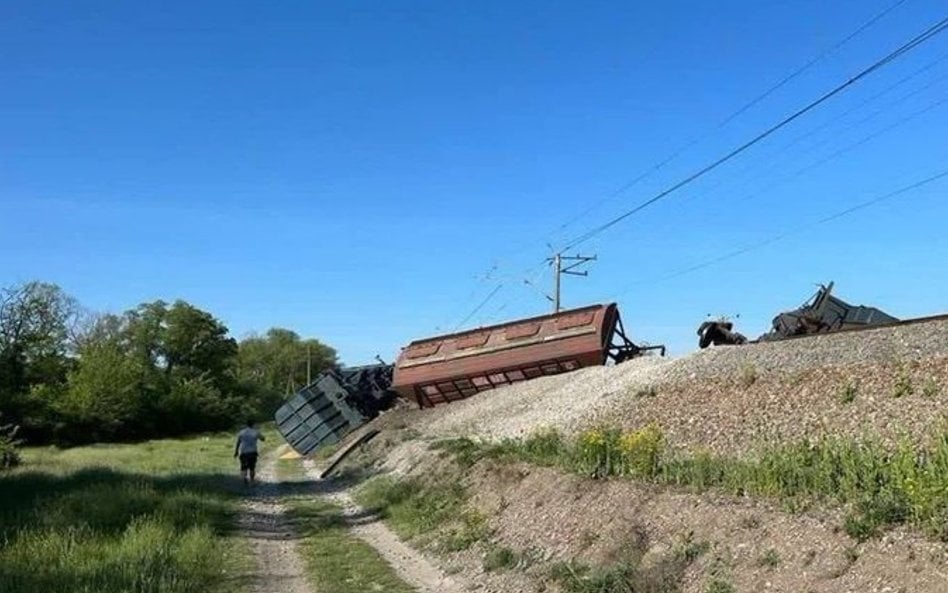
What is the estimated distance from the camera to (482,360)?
34.0m

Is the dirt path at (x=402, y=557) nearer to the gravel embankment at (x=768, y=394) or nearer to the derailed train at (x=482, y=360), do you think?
the gravel embankment at (x=768, y=394)

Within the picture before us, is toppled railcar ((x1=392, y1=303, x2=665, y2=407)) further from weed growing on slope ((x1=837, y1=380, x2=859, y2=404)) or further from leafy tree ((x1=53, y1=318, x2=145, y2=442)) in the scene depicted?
leafy tree ((x1=53, y1=318, x2=145, y2=442))

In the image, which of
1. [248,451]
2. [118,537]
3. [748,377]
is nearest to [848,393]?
[748,377]

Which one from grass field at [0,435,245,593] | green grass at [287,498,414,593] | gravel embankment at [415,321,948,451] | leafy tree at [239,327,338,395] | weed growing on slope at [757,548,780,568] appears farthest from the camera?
leafy tree at [239,327,338,395]

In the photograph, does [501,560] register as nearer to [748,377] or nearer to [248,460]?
[748,377]

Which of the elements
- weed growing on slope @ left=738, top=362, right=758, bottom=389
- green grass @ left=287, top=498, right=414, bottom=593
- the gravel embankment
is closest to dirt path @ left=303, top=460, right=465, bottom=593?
green grass @ left=287, top=498, right=414, bottom=593

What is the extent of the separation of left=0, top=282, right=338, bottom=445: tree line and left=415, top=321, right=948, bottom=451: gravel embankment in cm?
4893

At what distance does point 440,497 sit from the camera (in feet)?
57.8

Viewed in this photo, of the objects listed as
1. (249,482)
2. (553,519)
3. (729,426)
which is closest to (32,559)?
(553,519)

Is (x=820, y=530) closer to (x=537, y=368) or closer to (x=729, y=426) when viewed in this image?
(x=729, y=426)

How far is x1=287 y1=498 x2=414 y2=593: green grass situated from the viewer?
11.6 meters

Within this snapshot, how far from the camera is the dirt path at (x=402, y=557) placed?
38.9 ft

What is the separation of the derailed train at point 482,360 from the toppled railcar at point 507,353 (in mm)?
36

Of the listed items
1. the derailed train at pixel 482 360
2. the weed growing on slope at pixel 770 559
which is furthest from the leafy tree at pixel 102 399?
the weed growing on slope at pixel 770 559
